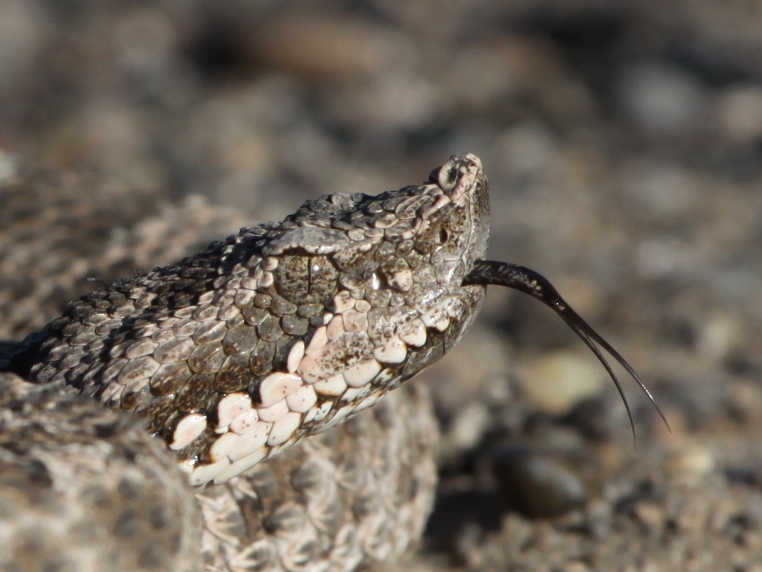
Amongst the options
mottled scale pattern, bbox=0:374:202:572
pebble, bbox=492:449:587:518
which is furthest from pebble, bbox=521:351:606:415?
mottled scale pattern, bbox=0:374:202:572

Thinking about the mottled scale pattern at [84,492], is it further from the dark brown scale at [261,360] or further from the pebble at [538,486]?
the pebble at [538,486]

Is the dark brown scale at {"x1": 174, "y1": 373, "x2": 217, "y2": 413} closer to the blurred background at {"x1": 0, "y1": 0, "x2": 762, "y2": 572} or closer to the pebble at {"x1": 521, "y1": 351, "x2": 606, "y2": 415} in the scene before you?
the blurred background at {"x1": 0, "y1": 0, "x2": 762, "y2": 572}

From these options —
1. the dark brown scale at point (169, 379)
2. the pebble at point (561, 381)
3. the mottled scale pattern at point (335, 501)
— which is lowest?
the pebble at point (561, 381)

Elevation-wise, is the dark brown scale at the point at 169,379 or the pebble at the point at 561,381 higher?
the dark brown scale at the point at 169,379

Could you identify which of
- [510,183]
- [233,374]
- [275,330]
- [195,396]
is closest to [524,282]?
[275,330]

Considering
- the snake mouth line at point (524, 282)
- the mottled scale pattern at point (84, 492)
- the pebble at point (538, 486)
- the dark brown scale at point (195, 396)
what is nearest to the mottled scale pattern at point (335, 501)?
the pebble at point (538, 486)

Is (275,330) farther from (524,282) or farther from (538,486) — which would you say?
(538,486)

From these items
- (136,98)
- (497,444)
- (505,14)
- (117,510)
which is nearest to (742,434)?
(497,444)
